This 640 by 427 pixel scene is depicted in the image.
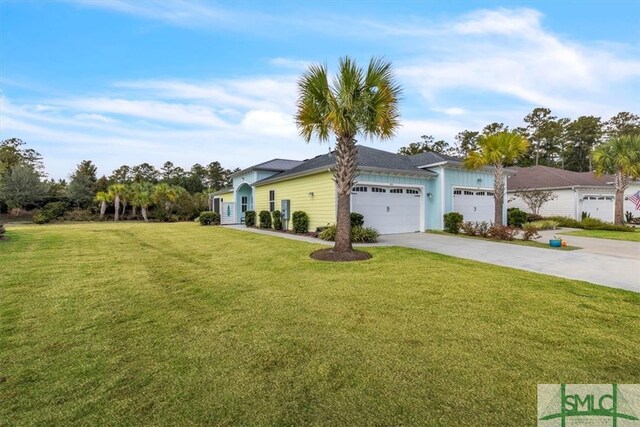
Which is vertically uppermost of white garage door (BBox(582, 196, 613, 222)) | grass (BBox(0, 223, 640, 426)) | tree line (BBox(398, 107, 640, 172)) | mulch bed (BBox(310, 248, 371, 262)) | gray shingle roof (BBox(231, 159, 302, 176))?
tree line (BBox(398, 107, 640, 172))

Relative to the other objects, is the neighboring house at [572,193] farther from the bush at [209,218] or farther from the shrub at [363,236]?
the bush at [209,218]

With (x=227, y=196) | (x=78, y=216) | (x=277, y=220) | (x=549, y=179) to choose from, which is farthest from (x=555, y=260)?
(x=78, y=216)

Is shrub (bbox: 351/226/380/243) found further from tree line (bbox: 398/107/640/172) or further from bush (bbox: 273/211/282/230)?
tree line (bbox: 398/107/640/172)

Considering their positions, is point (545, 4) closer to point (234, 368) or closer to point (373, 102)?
point (373, 102)

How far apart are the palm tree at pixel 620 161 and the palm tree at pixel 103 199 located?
41.5m

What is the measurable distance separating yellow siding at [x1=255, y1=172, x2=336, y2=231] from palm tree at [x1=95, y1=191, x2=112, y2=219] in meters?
23.7

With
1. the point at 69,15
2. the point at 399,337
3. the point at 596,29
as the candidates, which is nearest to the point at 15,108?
the point at 69,15

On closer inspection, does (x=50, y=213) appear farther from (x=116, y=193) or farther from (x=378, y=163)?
(x=378, y=163)

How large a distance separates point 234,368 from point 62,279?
5562 millimetres

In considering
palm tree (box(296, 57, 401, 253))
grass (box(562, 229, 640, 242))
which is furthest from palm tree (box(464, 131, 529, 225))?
palm tree (box(296, 57, 401, 253))

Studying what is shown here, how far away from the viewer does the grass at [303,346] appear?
2.29m

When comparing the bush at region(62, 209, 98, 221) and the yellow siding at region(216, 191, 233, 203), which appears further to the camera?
the bush at region(62, 209, 98, 221)

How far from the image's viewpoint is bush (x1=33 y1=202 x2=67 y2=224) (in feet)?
89.3

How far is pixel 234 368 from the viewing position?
2846 millimetres
